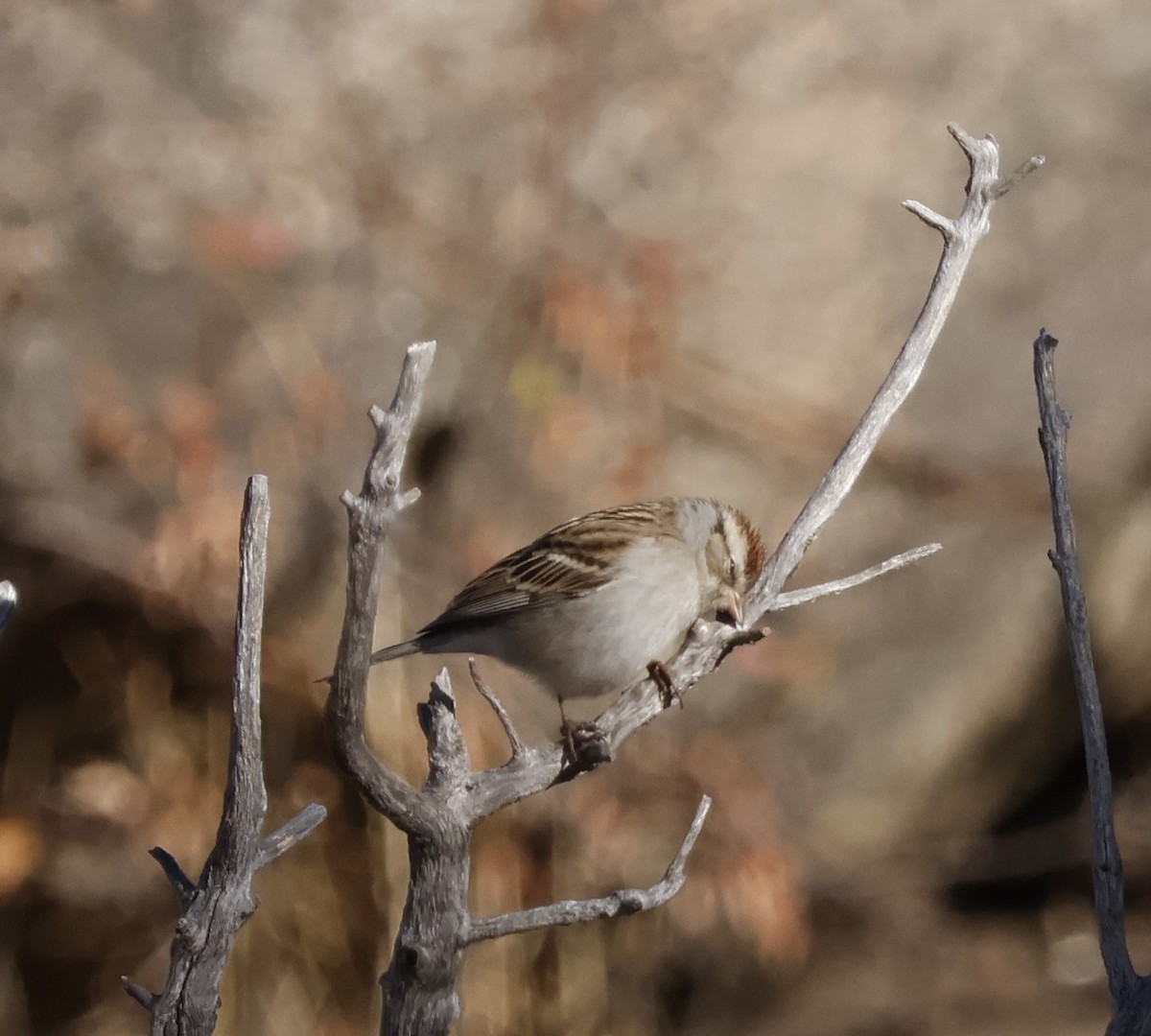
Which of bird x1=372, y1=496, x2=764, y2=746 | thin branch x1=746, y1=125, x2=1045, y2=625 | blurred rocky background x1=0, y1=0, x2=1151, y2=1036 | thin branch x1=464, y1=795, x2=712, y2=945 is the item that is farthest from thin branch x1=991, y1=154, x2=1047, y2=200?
blurred rocky background x1=0, y1=0, x2=1151, y2=1036

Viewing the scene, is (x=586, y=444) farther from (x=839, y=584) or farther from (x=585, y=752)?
(x=585, y=752)

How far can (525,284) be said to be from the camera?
15.9ft

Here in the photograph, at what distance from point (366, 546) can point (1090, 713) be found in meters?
1.17

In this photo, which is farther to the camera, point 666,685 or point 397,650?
point 397,650

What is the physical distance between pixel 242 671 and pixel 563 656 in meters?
1.32

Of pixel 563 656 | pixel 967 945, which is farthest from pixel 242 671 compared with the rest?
pixel 967 945

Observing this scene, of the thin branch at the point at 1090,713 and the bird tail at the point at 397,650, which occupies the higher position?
the bird tail at the point at 397,650

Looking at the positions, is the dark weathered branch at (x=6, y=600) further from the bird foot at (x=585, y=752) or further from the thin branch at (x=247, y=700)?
the bird foot at (x=585, y=752)

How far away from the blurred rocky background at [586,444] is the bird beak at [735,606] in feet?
5.69

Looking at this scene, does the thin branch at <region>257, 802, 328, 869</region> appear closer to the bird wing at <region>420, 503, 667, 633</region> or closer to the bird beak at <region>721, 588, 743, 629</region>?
the bird beak at <region>721, 588, 743, 629</region>

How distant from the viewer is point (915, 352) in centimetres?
255

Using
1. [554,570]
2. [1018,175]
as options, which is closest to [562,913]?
[554,570]

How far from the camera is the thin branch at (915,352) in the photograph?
254cm

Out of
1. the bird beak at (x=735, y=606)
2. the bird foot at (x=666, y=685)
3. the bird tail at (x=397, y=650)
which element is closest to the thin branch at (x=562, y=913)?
A: the bird foot at (x=666, y=685)
